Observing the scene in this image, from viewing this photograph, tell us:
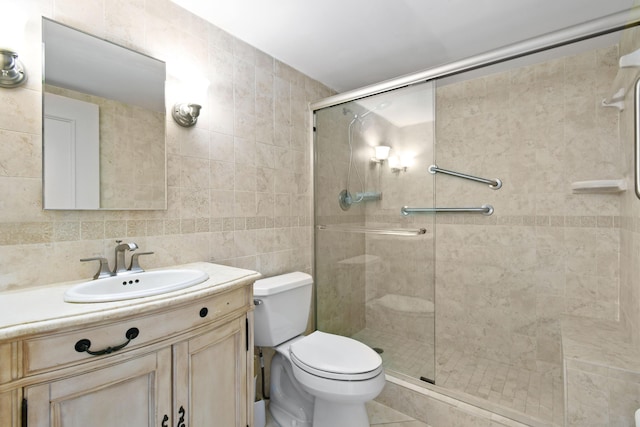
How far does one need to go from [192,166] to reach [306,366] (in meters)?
1.18

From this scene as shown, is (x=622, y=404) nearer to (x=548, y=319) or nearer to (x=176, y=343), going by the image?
(x=548, y=319)

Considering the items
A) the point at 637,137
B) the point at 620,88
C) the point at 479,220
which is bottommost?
the point at 479,220

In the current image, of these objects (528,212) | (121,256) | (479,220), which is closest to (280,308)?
(121,256)

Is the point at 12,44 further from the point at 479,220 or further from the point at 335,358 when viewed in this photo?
the point at 479,220

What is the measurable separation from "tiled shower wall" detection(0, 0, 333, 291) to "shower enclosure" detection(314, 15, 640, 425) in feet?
1.12

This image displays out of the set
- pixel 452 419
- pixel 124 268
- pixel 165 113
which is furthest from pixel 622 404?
pixel 165 113

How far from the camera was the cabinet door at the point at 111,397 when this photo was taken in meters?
0.81

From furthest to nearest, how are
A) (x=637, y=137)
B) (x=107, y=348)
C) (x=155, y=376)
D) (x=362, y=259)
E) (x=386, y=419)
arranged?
A: 1. (x=362, y=259)
2. (x=386, y=419)
3. (x=637, y=137)
4. (x=155, y=376)
5. (x=107, y=348)

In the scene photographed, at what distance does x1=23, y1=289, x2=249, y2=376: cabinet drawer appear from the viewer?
794 millimetres

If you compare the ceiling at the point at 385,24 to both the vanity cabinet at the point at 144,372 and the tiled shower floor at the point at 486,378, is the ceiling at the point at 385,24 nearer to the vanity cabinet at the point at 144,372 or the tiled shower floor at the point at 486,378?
the vanity cabinet at the point at 144,372

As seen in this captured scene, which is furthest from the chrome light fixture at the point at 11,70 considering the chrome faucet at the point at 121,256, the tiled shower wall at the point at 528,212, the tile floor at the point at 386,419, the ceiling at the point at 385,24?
the tiled shower wall at the point at 528,212

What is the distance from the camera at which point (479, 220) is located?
2.44 metres

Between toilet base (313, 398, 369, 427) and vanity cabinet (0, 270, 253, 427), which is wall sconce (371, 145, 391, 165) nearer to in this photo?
vanity cabinet (0, 270, 253, 427)


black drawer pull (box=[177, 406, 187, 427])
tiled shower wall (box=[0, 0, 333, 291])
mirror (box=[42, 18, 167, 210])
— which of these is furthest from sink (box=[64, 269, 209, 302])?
black drawer pull (box=[177, 406, 187, 427])
